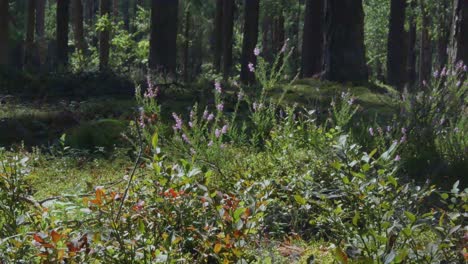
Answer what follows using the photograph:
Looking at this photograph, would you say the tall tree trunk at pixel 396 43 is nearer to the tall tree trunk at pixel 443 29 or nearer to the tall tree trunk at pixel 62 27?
the tall tree trunk at pixel 443 29

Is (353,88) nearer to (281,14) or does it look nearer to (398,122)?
(398,122)

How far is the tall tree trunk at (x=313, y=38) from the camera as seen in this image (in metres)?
20.4

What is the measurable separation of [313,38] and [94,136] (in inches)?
605

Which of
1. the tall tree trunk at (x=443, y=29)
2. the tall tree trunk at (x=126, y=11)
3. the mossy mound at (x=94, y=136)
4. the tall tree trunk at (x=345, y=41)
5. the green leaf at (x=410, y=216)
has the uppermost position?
the tall tree trunk at (x=126, y=11)

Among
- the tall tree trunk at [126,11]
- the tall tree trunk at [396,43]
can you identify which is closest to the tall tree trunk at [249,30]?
the tall tree trunk at [396,43]

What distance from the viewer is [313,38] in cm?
2136

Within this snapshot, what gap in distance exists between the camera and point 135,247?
2785mm

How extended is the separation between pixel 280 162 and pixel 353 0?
7.92 metres

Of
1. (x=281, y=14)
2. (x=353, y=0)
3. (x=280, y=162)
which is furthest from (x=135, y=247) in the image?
(x=281, y=14)

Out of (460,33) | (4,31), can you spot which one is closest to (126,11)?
(4,31)

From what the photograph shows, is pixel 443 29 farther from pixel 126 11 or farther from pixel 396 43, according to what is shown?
pixel 126 11

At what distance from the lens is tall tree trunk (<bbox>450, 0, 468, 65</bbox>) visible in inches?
353

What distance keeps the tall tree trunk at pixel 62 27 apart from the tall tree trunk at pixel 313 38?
715 centimetres

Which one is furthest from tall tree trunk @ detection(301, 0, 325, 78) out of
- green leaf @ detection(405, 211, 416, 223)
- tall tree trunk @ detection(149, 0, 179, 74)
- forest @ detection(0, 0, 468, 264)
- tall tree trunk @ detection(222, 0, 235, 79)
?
green leaf @ detection(405, 211, 416, 223)
